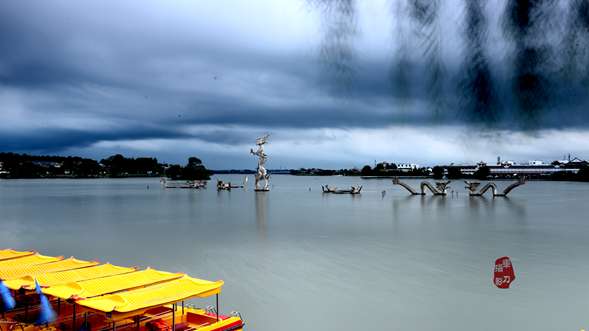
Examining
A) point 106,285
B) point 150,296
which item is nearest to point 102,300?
point 150,296

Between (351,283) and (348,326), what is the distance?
705cm

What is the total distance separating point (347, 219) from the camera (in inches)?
2403

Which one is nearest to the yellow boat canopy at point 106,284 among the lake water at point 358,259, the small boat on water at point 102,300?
the small boat on water at point 102,300

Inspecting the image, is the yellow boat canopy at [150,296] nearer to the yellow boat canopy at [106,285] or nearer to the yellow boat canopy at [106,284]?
the yellow boat canopy at [106,284]

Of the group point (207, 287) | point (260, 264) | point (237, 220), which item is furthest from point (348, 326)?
point (237, 220)

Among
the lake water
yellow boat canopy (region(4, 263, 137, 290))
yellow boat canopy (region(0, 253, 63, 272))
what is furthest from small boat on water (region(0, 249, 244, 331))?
the lake water

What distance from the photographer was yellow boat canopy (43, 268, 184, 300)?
13.1 meters

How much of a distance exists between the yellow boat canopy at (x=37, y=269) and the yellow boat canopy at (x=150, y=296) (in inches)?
185

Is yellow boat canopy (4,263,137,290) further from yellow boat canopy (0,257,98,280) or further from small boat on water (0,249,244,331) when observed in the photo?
yellow boat canopy (0,257,98,280)

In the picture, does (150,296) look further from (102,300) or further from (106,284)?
(106,284)

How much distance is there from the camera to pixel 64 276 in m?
15.3

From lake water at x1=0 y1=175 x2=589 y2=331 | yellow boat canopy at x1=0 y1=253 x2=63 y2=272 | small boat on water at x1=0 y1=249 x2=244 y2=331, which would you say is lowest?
lake water at x1=0 y1=175 x2=589 y2=331

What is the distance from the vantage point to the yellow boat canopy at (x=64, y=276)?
14227mm

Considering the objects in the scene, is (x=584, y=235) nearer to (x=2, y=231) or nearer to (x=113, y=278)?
(x=113, y=278)
